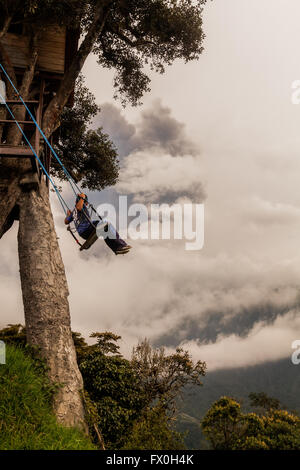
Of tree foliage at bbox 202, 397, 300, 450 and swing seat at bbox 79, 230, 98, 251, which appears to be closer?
swing seat at bbox 79, 230, 98, 251

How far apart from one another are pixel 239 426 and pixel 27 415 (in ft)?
59.5

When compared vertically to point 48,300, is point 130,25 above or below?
above

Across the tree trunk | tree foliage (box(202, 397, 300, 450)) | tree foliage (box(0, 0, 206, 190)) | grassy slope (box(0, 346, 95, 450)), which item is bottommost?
tree foliage (box(202, 397, 300, 450))

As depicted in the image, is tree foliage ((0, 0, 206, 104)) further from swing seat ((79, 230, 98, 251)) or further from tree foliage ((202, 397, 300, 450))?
tree foliage ((202, 397, 300, 450))

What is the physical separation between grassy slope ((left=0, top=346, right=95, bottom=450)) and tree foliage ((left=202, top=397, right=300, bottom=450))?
1382cm

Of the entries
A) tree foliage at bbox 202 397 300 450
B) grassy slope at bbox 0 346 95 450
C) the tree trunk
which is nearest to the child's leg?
the tree trunk

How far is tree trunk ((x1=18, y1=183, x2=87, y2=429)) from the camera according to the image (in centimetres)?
829

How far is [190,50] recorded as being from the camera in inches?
672

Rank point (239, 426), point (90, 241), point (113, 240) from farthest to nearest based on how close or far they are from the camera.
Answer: point (239, 426), point (90, 241), point (113, 240)

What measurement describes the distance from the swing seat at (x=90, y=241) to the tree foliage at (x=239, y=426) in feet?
42.0

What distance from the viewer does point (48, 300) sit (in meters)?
9.55

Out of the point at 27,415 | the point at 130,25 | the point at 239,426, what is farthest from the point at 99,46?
the point at 239,426

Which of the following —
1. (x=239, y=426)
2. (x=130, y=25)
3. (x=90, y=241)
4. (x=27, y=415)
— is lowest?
(x=239, y=426)

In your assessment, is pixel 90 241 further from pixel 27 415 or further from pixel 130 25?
pixel 130 25
